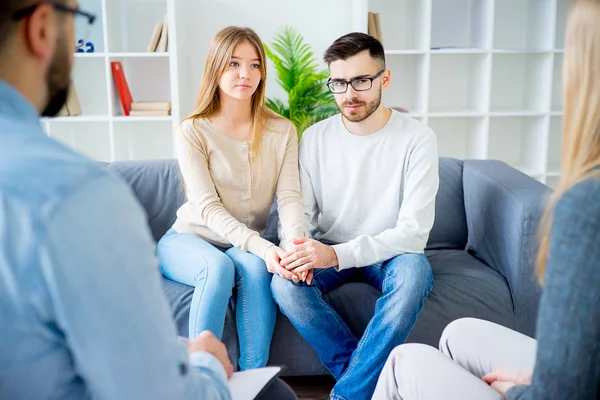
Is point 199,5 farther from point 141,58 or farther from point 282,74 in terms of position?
point 282,74

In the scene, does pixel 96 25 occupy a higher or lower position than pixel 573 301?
higher

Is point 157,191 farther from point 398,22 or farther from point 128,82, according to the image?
point 398,22

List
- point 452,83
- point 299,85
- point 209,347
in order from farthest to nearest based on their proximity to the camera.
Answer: point 452,83 < point 299,85 < point 209,347

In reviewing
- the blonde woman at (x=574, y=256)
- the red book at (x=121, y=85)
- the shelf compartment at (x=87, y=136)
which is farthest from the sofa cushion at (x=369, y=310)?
the shelf compartment at (x=87, y=136)

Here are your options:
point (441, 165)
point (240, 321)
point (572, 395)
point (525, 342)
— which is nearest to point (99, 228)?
point (572, 395)

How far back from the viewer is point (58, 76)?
0.71 meters

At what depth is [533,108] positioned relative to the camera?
3881 mm

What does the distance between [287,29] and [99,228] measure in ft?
10.9

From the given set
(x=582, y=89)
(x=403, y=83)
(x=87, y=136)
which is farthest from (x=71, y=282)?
(x=87, y=136)

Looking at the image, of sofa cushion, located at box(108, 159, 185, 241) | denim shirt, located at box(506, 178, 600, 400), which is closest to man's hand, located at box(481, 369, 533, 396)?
denim shirt, located at box(506, 178, 600, 400)

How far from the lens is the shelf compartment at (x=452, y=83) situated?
3.94 metres

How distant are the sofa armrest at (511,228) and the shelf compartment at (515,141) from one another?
163 centimetres

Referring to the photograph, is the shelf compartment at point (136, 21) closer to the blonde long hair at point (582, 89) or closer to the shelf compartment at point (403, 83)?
the shelf compartment at point (403, 83)

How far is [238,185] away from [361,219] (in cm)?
43
